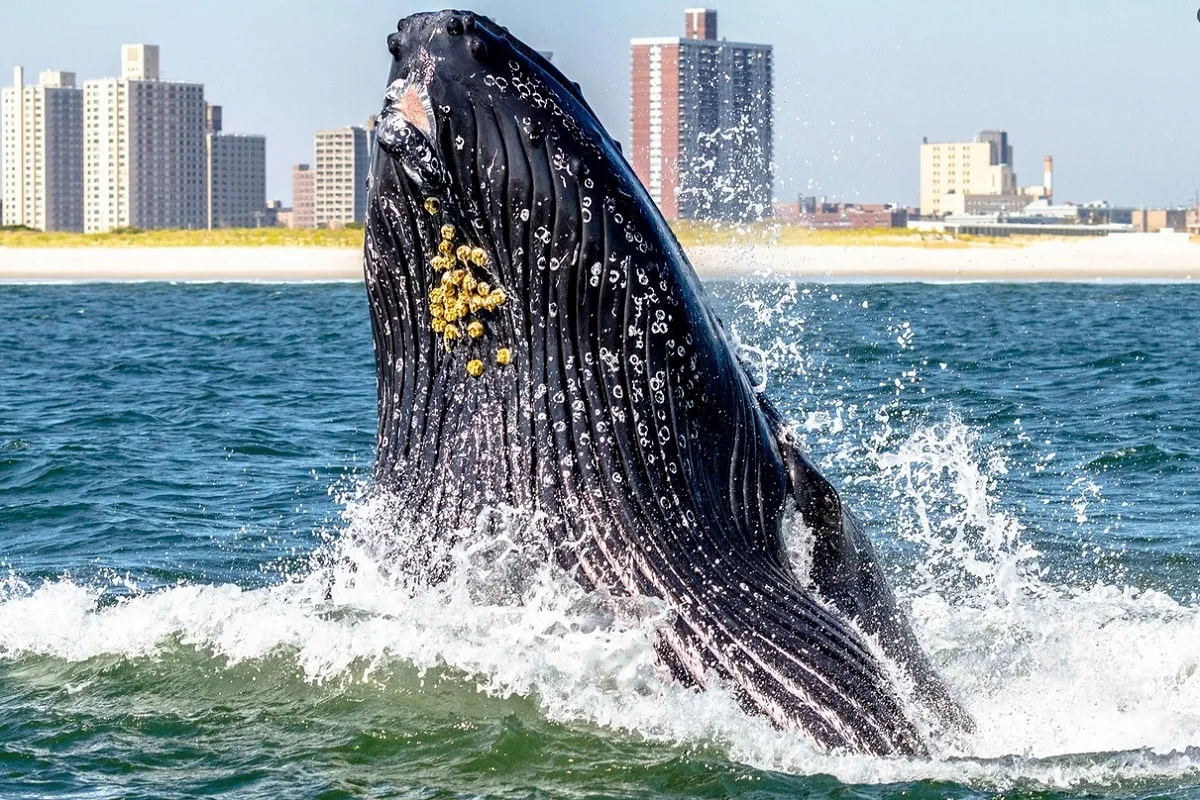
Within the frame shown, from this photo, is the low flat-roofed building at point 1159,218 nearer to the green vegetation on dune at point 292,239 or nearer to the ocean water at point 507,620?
the green vegetation on dune at point 292,239

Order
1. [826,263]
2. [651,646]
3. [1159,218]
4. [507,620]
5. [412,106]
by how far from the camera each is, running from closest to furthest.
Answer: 1. [412,106]
2. [651,646]
3. [507,620]
4. [826,263]
5. [1159,218]

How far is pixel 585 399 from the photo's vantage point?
173 inches

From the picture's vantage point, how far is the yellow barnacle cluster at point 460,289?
430 cm

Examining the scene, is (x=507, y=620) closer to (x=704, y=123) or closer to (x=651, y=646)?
(x=651, y=646)

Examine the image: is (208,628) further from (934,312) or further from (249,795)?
(934,312)

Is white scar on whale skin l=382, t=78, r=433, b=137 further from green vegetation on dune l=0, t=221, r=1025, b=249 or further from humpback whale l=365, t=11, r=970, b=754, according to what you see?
green vegetation on dune l=0, t=221, r=1025, b=249

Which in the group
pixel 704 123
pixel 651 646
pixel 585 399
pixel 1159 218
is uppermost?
pixel 1159 218

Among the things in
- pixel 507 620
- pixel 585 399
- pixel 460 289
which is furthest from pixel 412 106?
pixel 507 620

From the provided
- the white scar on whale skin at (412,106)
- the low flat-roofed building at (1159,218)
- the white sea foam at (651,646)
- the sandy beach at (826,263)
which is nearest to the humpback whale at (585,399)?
the white scar on whale skin at (412,106)

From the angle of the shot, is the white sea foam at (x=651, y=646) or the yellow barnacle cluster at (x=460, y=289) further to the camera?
the white sea foam at (x=651, y=646)

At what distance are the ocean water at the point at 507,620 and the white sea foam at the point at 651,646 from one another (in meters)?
0.01

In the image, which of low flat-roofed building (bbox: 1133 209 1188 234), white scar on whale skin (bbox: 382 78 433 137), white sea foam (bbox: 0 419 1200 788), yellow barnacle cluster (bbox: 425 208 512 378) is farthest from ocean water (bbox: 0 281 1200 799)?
low flat-roofed building (bbox: 1133 209 1188 234)

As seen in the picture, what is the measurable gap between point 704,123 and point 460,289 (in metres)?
11.1

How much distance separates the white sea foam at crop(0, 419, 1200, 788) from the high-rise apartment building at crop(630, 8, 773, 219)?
1246mm
